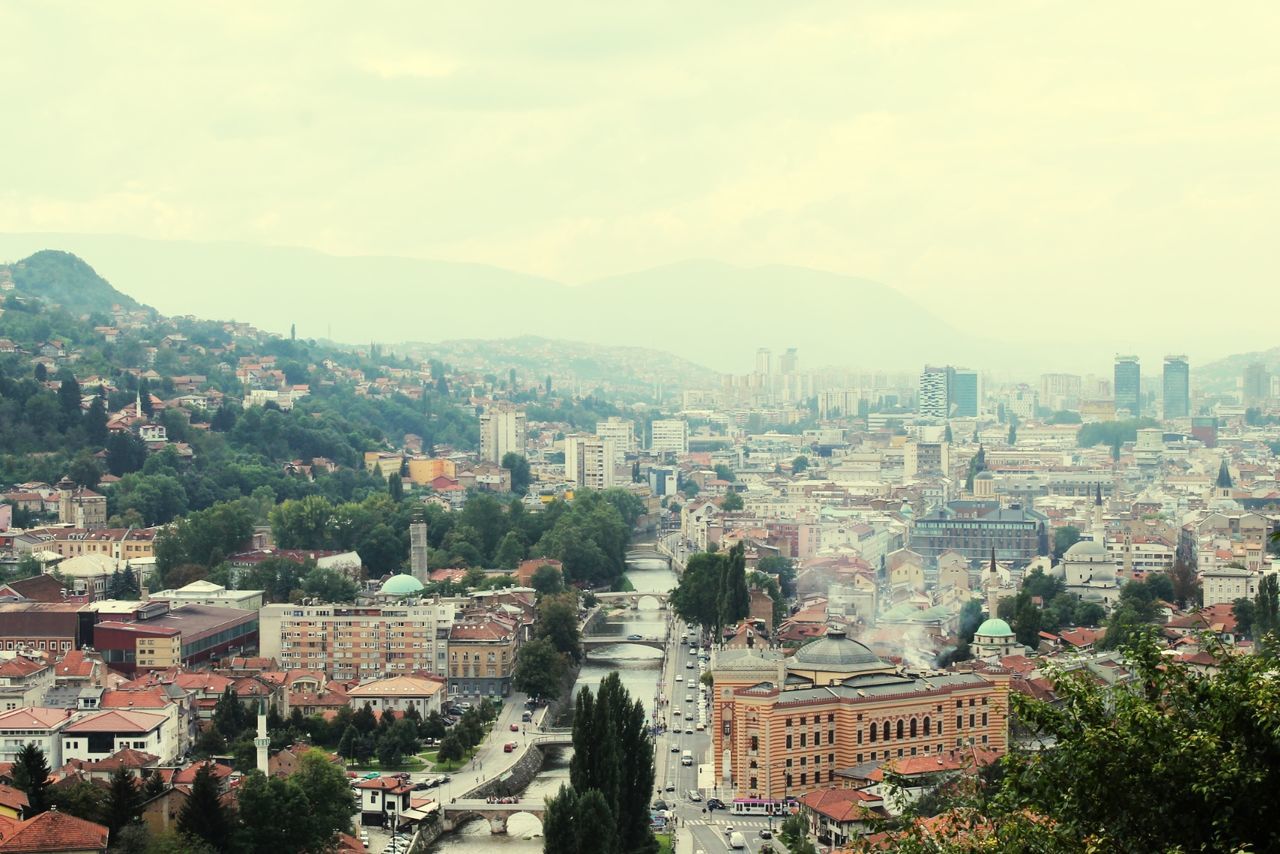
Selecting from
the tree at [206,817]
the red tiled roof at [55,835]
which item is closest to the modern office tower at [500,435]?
the tree at [206,817]

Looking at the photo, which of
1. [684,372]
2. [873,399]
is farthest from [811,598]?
[684,372]

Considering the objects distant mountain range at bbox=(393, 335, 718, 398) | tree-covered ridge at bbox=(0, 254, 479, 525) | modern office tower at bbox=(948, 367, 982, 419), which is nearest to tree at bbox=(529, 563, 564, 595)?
tree-covered ridge at bbox=(0, 254, 479, 525)

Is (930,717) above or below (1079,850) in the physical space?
below

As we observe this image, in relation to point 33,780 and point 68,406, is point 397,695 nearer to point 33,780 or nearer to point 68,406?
point 33,780

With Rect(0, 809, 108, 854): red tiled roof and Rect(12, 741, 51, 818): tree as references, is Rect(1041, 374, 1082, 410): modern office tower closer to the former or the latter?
Rect(12, 741, 51, 818): tree

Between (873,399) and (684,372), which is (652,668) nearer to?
(873,399)

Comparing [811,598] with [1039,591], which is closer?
[1039,591]

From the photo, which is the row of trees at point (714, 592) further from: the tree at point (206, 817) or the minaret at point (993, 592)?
the tree at point (206, 817)
